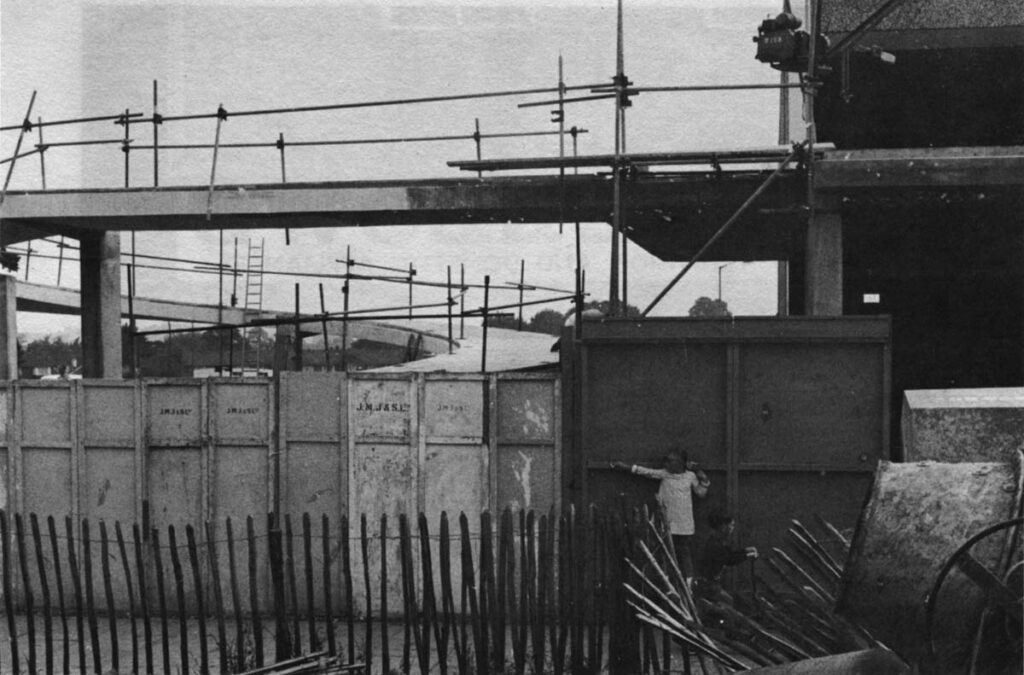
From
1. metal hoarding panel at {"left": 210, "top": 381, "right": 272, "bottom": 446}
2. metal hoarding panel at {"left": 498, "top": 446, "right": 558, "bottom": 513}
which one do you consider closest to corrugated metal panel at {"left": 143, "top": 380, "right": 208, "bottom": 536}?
→ metal hoarding panel at {"left": 210, "top": 381, "right": 272, "bottom": 446}

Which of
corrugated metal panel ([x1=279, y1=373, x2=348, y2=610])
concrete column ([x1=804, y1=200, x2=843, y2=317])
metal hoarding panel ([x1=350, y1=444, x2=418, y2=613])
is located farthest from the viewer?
concrete column ([x1=804, y1=200, x2=843, y2=317])

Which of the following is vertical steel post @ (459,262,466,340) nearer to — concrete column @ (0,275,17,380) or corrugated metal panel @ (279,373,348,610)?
corrugated metal panel @ (279,373,348,610)

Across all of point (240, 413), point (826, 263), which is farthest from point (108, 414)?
point (826, 263)

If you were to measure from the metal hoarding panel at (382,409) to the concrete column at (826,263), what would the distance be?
15.9ft

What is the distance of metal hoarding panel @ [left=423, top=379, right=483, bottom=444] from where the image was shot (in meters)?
10.4

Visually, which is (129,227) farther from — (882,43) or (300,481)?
(882,43)

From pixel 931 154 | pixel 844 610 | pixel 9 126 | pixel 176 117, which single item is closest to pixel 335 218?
pixel 176 117

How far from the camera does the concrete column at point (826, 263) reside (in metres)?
11.7

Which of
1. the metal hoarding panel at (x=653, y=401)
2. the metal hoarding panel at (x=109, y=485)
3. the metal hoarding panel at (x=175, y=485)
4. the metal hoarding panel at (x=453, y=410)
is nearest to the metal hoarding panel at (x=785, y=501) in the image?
the metal hoarding panel at (x=653, y=401)

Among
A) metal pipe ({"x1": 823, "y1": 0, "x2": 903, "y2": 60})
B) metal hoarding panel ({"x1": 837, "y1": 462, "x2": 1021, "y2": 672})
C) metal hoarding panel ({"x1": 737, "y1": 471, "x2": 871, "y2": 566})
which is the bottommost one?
metal hoarding panel ({"x1": 737, "y1": 471, "x2": 871, "y2": 566})

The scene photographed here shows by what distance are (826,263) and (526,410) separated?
4170mm

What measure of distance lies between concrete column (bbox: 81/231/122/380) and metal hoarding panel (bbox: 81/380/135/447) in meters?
4.62

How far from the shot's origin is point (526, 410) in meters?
10.3

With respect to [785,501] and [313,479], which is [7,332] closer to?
[313,479]
